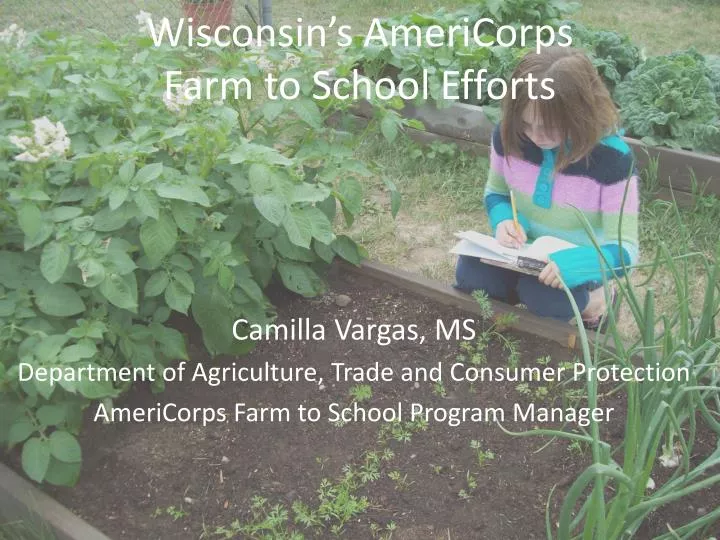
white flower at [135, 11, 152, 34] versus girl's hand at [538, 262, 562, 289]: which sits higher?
white flower at [135, 11, 152, 34]

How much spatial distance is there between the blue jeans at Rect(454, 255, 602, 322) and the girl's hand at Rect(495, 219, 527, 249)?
0.55 ft

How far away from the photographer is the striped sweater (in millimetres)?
2193

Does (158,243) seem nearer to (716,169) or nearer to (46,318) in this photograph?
(46,318)

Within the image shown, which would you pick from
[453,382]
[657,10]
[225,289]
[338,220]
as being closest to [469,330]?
[453,382]

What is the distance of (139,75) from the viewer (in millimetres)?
2391

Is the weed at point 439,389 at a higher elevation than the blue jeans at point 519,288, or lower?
lower

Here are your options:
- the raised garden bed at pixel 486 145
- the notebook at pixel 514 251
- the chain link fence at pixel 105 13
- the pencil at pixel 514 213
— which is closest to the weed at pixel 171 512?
the notebook at pixel 514 251

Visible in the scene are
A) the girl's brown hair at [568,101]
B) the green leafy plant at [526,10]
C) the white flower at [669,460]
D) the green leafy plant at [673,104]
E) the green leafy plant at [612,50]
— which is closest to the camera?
the white flower at [669,460]

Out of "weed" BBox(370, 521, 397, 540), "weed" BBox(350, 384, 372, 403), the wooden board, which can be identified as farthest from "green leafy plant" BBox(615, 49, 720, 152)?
the wooden board

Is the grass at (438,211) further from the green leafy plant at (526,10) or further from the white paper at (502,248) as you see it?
the green leafy plant at (526,10)

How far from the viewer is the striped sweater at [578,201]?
2.19 m

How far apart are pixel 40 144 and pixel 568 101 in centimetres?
131

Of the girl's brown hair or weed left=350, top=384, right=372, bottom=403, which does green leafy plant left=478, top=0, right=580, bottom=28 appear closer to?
the girl's brown hair

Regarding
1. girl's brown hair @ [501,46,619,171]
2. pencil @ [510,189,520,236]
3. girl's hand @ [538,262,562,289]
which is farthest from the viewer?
pencil @ [510,189,520,236]
